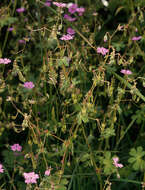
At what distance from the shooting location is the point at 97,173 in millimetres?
1644

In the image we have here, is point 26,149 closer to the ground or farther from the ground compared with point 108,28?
closer to the ground

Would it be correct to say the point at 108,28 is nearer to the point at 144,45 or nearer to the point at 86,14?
the point at 86,14

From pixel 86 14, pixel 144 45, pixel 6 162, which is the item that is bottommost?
pixel 6 162

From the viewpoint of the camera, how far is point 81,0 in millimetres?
2996

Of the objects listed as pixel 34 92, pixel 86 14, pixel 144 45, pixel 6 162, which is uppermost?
pixel 86 14

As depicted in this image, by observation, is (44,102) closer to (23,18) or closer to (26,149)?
(26,149)

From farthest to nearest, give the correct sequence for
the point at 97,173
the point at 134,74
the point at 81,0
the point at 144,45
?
1. the point at 81,0
2. the point at 144,45
3. the point at 134,74
4. the point at 97,173

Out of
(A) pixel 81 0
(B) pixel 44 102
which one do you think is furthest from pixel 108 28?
(B) pixel 44 102

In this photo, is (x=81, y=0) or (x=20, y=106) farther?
(x=81, y=0)

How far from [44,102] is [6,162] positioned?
1.29 ft

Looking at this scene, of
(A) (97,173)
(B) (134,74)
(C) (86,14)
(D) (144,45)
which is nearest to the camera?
(A) (97,173)

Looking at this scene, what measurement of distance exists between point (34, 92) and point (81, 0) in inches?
53.6

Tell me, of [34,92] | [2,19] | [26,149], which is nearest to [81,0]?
[2,19]

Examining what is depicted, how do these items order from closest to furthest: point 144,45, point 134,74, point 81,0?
point 134,74, point 144,45, point 81,0
